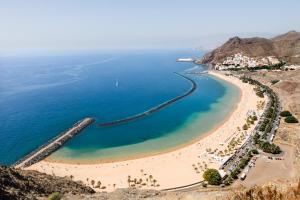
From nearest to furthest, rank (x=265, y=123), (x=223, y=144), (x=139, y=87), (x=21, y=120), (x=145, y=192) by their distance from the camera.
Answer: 1. (x=145, y=192)
2. (x=223, y=144)
3. (x=265, y=123)
4. (x=21, y=120)
5. (x=139, y=87)

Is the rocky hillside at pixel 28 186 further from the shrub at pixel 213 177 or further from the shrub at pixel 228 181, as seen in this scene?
the shrub at pixel 228 181

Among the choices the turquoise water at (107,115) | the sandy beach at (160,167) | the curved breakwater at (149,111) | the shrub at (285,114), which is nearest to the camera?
the sandy beach at (160,167)

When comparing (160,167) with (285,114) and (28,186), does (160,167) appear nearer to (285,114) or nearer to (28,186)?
(28,186)

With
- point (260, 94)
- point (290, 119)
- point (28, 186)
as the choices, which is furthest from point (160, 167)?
point (260, 94)

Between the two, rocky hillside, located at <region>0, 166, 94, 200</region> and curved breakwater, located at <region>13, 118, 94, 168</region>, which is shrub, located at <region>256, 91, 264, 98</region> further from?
rocky hillside, located at <region>0, 166, 94, 200</region>

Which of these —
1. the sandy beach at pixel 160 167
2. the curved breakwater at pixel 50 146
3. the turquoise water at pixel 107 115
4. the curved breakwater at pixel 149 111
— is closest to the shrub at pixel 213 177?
the sandy beach at pixel 160 167

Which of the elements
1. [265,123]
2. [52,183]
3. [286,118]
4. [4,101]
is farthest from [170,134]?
[4,101]

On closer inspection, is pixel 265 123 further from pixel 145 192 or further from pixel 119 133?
pixel 145 192
